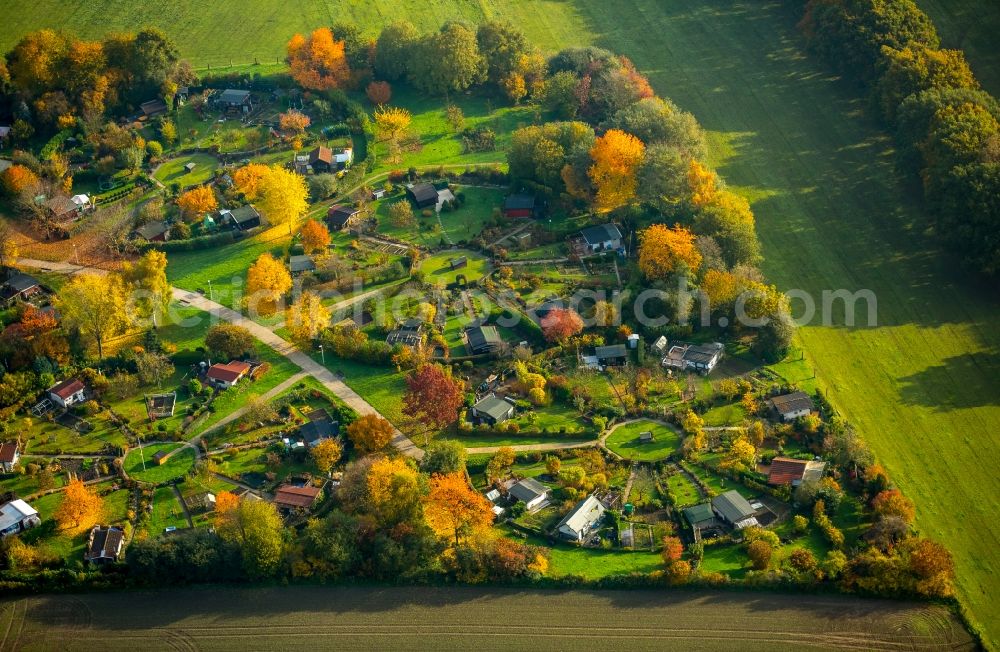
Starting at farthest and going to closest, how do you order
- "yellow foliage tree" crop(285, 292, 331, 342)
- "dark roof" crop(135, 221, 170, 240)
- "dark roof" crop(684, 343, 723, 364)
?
"dark roof" crop(135, 221, 170, 240)
"yellow foliage tree" crop(285, 292, 331, 342)
"dark roof" crop(684, 343, 723, 364)

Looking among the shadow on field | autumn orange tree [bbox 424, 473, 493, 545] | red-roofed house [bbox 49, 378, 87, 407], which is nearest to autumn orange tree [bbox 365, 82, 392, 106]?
red-roofed house [bbox 49, 378, 87, 407]

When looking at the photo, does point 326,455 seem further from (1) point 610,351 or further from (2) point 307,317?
(1) point 610,351

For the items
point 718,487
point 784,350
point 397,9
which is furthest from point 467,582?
point 397,9

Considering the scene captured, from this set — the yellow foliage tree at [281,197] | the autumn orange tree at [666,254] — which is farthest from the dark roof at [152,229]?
the autumn orange tree at [666,254]

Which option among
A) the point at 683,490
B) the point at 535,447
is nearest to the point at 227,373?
the point at 535,447

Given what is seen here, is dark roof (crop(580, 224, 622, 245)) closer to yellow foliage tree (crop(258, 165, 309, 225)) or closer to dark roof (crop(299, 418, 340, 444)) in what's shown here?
yellow foliage tree (crop(258, 165, 309, 225))

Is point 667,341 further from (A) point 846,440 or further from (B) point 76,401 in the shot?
(B) point 76,401

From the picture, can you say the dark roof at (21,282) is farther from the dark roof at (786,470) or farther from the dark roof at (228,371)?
the dark roof at (786,470)
